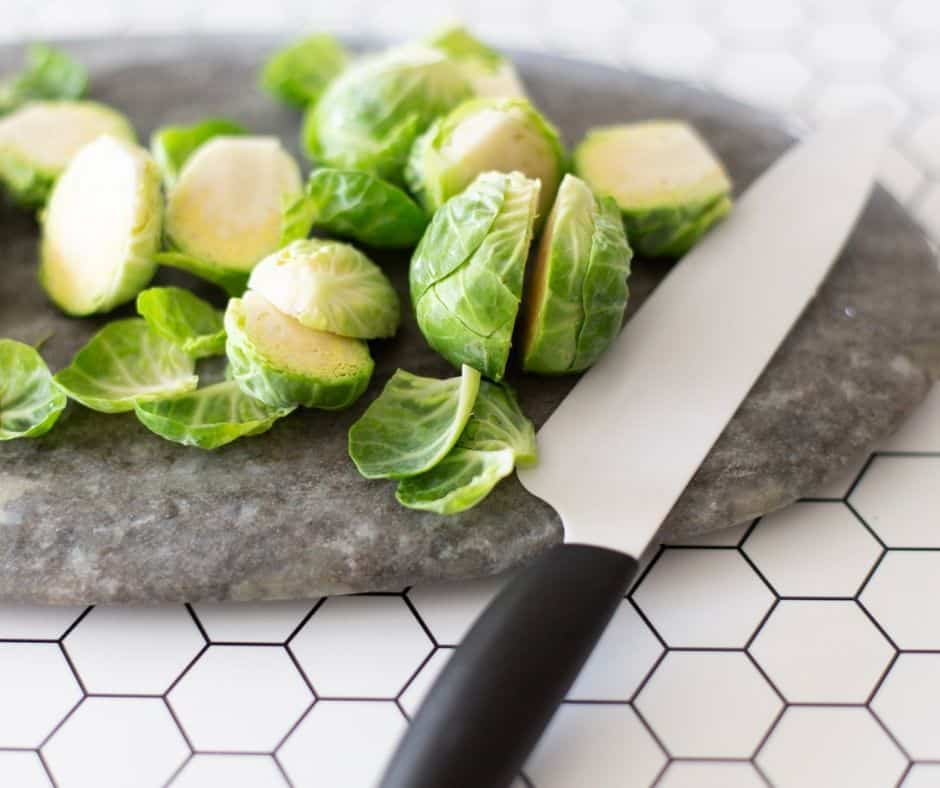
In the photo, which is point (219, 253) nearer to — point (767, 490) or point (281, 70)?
point (281, 70)

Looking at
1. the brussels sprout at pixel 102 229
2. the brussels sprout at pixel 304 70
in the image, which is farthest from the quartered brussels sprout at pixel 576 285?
A: the brussels sprout at pixel 304 70

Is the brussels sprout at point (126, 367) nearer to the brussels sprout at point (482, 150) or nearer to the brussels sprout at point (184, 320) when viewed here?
the brussels sprout at point (184, 320)

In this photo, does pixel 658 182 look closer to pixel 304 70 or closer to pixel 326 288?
pixel 326 288

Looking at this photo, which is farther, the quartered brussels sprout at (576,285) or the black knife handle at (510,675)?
the quartered brussels sprout at (576,285)

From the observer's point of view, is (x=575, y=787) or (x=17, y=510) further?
(x=17, y=510)

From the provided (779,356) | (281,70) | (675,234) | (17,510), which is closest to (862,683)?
(779,356)

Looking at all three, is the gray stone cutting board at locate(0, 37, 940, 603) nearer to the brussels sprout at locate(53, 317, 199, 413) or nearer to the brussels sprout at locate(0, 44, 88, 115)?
the brussels sprout at locate(53, 317, 199, 413)

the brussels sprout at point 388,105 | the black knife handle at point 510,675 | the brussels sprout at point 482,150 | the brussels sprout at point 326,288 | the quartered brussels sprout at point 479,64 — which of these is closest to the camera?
the black knife handle at point 510,675
